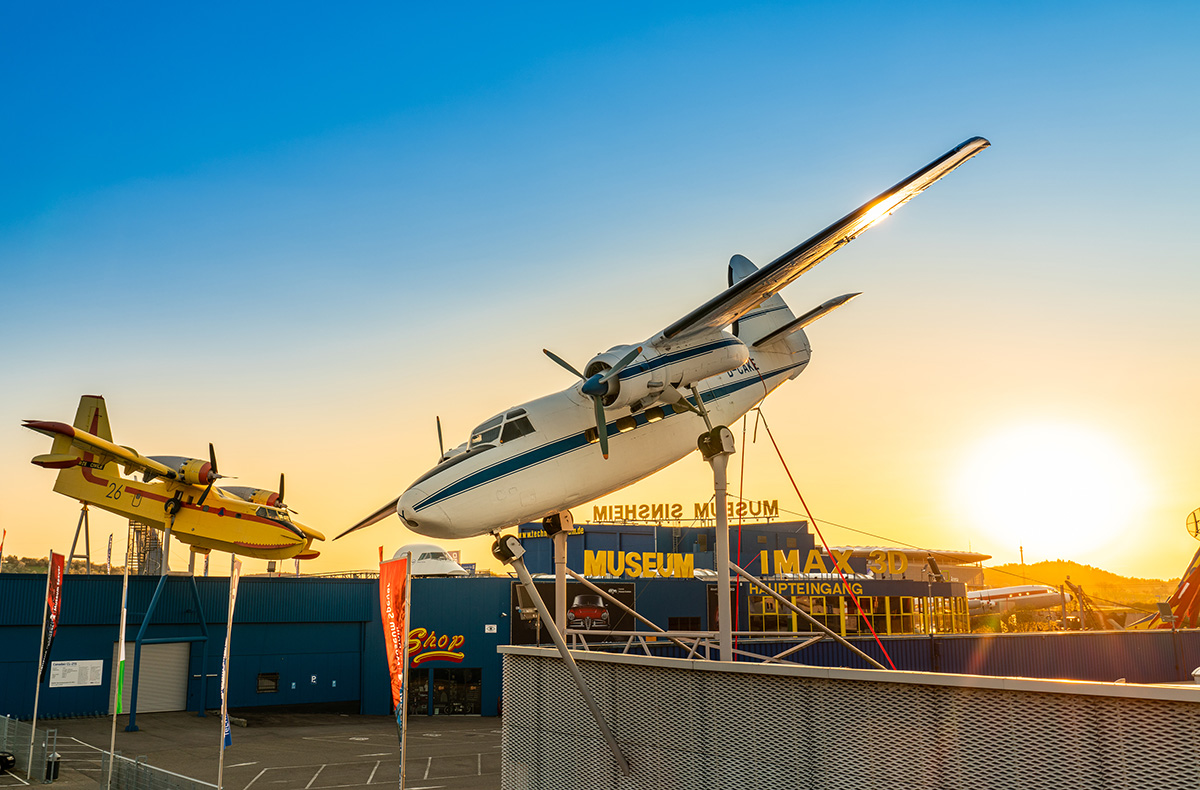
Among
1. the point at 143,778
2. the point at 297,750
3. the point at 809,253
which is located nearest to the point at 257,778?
the point at 297,750

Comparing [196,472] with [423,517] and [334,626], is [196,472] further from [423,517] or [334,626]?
[423,517]

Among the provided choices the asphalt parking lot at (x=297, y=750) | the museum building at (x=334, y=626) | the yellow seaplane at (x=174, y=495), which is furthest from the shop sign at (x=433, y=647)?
the yellow seaplane at (x=174, y=495)

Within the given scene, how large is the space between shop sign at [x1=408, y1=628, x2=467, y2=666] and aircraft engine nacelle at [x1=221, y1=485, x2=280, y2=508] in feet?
42.7

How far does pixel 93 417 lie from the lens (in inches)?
2206

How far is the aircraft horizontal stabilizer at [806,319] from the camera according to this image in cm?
2484

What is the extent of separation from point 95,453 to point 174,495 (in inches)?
221

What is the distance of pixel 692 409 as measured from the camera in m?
20.8

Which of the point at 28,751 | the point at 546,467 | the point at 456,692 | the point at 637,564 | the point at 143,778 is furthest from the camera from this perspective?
the point at 637,564

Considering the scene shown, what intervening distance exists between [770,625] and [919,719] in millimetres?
49774

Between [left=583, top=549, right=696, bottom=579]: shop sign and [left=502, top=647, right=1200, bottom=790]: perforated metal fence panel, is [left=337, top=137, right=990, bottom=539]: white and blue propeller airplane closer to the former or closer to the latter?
[left=502, top=647, right=1200, bottom=790]: perforated metal fence panel

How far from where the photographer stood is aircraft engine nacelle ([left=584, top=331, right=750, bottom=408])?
65.0ft

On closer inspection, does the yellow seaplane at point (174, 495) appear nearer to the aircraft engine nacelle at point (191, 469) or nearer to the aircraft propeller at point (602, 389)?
the aircraft engine nacelle at point (191, 469)

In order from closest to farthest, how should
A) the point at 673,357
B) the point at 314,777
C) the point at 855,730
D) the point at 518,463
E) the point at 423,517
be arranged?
the point at 855,730
the point at 423,517
the point at 518,463
the point at 673,357
the point at 314,777

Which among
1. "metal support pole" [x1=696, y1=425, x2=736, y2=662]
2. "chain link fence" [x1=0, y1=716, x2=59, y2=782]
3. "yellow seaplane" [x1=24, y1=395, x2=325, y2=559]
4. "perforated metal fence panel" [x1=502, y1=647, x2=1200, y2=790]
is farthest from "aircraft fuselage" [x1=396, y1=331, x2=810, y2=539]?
"yellow seaplane" [x1=24, y1=395, x2=325, y2=559]
